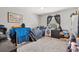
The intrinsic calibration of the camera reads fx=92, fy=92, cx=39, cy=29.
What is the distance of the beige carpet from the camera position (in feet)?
5.23

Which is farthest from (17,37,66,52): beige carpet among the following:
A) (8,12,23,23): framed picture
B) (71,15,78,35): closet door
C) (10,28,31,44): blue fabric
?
(8,12,23,23): framed picture

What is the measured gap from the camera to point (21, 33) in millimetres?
1594

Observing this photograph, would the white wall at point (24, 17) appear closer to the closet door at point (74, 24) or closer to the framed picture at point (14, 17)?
the framed picture at point (14, 17)

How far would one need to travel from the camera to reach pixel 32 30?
1678 mm

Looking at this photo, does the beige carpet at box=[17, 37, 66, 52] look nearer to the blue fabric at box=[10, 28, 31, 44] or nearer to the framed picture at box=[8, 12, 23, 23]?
the blue fabric at box=[10, 28, 31, 44]

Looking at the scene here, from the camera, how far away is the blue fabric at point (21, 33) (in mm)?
1562

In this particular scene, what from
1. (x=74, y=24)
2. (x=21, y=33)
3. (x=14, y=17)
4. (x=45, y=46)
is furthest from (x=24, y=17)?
(x=74, y=24)

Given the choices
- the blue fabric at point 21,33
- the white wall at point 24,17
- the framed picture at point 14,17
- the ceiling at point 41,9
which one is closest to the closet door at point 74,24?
the ceiling at point 41,9

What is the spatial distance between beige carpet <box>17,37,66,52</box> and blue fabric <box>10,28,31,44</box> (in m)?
0.12

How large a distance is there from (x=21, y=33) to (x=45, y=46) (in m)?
0.48

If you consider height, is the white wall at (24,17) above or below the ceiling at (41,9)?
below

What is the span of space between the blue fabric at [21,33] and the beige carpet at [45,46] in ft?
0.39

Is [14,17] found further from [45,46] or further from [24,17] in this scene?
[45,46]
